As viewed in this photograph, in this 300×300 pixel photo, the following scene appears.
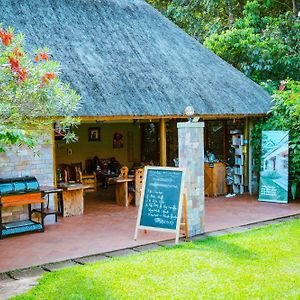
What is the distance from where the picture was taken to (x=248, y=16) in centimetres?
1716

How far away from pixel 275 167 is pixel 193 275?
239 inches

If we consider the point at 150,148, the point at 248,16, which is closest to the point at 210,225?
the point at 150,148

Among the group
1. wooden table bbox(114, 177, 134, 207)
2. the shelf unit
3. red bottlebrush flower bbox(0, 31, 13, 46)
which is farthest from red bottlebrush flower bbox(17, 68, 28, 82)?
the shelf unit

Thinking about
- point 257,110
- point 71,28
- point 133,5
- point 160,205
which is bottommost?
point 160,205

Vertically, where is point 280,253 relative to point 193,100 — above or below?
below

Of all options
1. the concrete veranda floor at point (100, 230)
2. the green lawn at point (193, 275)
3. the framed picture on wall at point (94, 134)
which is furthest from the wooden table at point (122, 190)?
the framed picture on wall at point (94, 134)

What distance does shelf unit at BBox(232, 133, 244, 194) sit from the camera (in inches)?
493

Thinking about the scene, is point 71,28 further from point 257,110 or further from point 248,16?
point 248,16

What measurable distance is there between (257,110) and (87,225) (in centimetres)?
561

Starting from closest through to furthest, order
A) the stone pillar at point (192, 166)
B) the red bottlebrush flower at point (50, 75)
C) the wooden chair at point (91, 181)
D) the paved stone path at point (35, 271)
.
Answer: the paved stone path at point (35, 271) < the red bottlebrush flower at point (50, 75) < the stone pillar at point (192, 166) < the wooden chair at point (91, 181)

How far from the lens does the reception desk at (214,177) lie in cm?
1229

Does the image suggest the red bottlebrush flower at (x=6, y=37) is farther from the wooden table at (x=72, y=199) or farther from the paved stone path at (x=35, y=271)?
the wooden table at (x=72, y=199)

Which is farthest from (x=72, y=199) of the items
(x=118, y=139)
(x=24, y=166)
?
(x=118, y=139)

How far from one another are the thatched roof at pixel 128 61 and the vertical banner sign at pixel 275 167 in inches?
39.5
